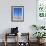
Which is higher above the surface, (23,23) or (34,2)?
(34,2)

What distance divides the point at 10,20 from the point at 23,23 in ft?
1.91

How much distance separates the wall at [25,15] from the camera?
275 inches

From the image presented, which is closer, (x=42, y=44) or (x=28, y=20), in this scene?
(x=42, y=44)

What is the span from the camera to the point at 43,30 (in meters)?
7.12

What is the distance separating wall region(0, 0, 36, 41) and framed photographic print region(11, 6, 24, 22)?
5.2 inches

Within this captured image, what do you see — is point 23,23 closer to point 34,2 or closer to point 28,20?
point 28,20

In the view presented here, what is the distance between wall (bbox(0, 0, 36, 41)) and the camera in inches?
Result: 275

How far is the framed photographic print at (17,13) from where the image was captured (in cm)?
695

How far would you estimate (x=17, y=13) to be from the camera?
6.94 meters

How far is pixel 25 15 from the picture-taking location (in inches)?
277

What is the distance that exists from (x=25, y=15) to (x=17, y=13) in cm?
37

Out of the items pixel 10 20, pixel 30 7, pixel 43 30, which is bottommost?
pixel 43 30

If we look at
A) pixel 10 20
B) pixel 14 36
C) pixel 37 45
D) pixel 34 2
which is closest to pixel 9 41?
pixel 14 36

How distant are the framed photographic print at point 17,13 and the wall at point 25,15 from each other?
0.43 feet
